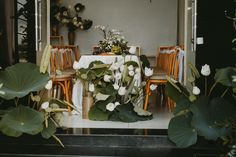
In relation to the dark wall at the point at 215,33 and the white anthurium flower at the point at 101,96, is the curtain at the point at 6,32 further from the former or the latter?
the dark wall at the point at 215,33

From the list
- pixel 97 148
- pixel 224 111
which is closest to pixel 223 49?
pixel 224 111

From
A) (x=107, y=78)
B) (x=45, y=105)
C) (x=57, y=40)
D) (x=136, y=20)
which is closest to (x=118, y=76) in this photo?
(x=107, y=78)

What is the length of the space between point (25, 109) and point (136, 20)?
5690mm

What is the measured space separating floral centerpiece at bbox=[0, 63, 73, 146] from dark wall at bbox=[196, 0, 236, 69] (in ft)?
4.99

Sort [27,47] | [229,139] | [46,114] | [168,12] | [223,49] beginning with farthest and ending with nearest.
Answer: [168,12]
[27,47]
[223,49]
[46,114]
[229,139]

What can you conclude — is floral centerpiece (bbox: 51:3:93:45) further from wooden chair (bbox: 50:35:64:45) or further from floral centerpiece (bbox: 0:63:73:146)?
floral centerpiece (bbox: 0:63:73:146)

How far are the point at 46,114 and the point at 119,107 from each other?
977mm

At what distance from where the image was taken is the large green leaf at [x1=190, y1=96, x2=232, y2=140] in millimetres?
2742

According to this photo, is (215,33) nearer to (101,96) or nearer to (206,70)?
(206,70)

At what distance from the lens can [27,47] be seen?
145 inches

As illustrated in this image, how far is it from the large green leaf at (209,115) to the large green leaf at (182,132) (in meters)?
0.08

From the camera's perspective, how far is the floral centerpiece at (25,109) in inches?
112

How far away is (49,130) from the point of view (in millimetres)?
2996

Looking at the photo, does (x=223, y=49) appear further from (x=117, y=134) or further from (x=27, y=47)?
(x=27, y=47)
